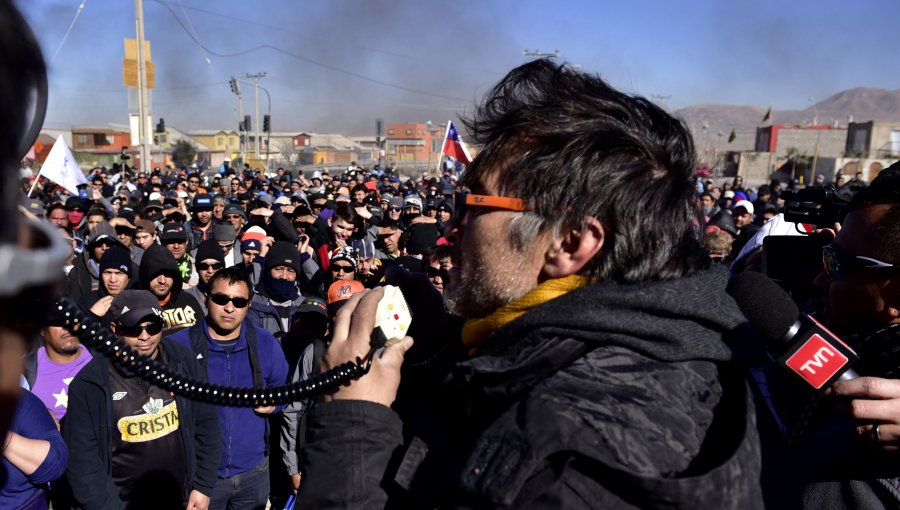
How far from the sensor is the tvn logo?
162cm

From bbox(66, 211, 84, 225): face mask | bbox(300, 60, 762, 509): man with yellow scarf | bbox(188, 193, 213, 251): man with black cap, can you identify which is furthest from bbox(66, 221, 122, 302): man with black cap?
bbox(300, 60, 762, 509): man with yellow scarf

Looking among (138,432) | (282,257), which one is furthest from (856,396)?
(282,257)

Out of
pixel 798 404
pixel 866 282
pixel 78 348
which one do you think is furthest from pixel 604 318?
pixel 78 348

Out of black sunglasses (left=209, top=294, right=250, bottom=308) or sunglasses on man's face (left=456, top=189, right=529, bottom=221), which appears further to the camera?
black sunglasses (left=209, top=294, right=250, bottom=308)

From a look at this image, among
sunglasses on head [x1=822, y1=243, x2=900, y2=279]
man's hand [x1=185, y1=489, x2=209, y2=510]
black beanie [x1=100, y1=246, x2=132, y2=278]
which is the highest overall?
sunglasses on head [x1=822, y1=243, x2=900, y2=279]

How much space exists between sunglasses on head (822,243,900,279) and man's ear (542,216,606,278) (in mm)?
1116

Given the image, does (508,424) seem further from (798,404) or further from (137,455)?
(137,455)

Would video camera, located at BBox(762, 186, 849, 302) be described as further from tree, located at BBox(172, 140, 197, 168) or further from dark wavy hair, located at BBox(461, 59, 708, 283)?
tree, located at BBox(172, 140, 197, 168)

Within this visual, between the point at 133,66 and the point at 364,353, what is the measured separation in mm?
23878

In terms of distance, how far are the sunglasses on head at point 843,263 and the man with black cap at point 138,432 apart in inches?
119

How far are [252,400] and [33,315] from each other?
1.14 m

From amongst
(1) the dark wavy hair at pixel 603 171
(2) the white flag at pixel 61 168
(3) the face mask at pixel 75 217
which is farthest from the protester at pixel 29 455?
(2) the white flag at pixel 61 168

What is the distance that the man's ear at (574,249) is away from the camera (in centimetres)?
153

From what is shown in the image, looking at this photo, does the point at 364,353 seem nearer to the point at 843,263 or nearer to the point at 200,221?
the point at 843,263
